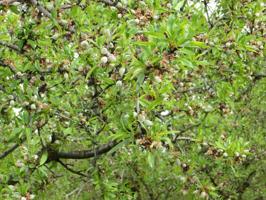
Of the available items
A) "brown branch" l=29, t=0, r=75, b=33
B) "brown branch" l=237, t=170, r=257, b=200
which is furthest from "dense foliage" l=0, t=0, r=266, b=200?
"brown branch" l=237, t=170, r=257, b=200

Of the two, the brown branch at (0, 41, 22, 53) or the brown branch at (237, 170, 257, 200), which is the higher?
the brown branch at (0, 41, 22, 53)

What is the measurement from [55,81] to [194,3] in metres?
2.00

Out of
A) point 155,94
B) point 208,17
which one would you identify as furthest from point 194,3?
point 155,94

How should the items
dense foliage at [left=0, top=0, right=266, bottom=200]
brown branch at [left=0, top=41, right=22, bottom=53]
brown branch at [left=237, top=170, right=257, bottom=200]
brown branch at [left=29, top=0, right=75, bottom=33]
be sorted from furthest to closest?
1. brown branch at [left=237, top=170, right=257, bottom=200]
2. brown branch at [left=0, top=41, right=22, bottom=53]
3. brown branch at [left=29, top=0, right=75, bottom=33]
4. dense foliage at [left=0, top=0, right=266, bottom=200]

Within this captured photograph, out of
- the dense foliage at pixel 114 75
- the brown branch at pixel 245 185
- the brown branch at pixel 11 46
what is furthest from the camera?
the brown branch at pixel 245 185

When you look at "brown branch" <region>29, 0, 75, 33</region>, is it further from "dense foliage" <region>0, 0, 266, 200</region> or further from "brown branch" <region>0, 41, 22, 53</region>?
"brown branch" <region>0, 41, 22, 53</region>

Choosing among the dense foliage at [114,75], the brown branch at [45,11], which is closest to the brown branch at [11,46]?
the dense foliage at [114,75]

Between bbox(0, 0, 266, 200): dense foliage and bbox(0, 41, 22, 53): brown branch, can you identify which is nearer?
bbox(0, 0, 266, 200): dense foliage

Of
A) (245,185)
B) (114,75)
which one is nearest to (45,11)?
(114,75)

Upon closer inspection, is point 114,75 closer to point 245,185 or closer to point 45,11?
point 45,11

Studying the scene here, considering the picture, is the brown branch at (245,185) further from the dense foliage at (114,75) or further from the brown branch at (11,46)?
the brown branch at (11,46)

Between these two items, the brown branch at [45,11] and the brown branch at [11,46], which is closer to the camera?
the brown branch at [45,11]

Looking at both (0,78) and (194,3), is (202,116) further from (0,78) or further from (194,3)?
(0,78)

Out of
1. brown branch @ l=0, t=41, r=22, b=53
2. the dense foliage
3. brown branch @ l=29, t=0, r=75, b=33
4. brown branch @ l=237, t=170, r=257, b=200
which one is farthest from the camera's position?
brown branch @ l=237, t=170, r=257, b=200
